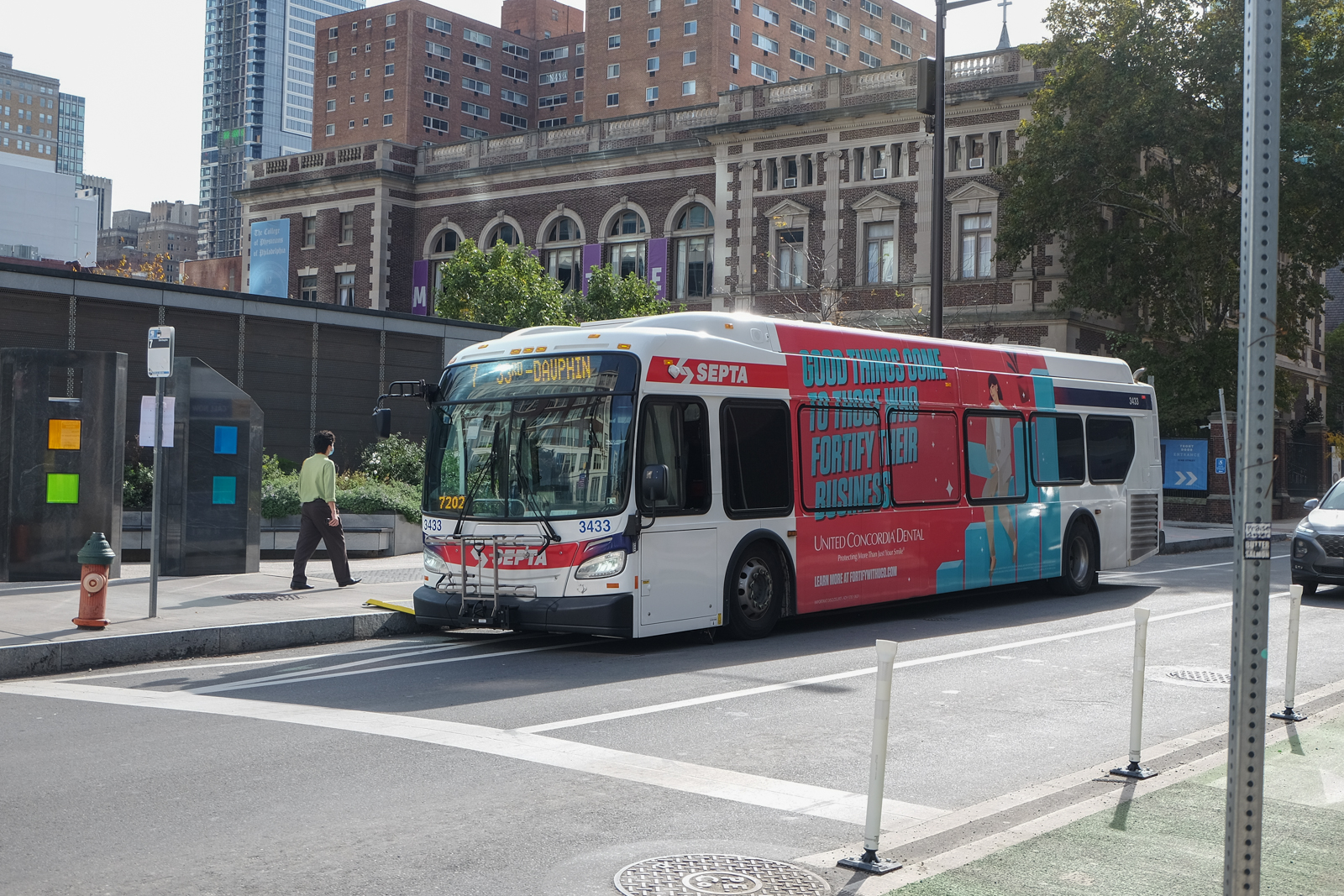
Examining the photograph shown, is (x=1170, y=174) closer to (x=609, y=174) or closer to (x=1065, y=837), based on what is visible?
(x=609, y=174)

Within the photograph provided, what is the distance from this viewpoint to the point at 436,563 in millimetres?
12344

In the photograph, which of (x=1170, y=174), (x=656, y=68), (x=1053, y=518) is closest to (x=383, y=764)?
(x=1053, y=518)

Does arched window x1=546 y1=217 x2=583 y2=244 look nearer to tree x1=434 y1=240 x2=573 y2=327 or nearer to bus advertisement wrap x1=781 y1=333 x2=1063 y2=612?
tree x1=434 y1=240 x2=573 y2=327

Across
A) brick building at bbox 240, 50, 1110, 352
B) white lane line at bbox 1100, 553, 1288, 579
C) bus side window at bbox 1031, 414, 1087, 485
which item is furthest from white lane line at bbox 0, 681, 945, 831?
brick building at bbox 240, 50, 1110, 352

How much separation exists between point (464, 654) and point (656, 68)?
268 feet

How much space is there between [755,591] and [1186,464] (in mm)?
28843

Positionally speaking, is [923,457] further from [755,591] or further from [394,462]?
[394,462]

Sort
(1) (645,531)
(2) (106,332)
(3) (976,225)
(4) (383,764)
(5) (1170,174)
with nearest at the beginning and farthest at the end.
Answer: (4) (383,764), (1) (645,531), (2) (106,332), (5) (1170,174), (3) (976,225)

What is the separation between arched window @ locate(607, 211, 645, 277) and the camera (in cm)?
5094

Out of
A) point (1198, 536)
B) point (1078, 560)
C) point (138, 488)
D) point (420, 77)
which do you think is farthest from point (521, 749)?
point (420, 77)

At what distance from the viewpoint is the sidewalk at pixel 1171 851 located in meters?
5.06

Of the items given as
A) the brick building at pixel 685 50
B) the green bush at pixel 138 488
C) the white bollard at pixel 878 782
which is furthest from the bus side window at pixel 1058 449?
the brick building at pixel 685 50

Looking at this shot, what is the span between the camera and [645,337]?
1184 centimetres

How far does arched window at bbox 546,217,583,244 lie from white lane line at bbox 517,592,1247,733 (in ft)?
132
